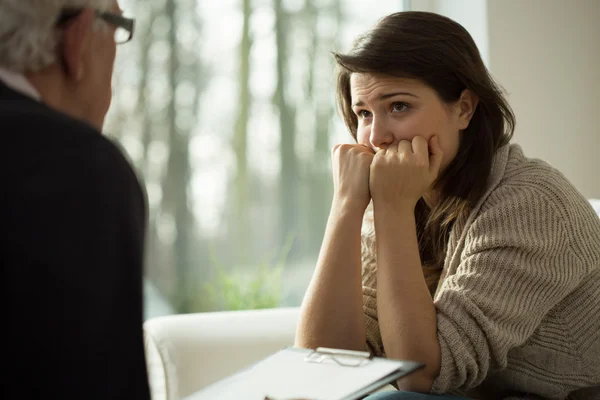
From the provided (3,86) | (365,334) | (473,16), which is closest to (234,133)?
(473,16)

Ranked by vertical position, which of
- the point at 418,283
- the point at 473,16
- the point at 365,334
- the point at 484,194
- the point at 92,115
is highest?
the point at 473,16

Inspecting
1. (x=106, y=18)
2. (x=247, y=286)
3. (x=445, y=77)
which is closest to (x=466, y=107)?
(x=445, y=77)

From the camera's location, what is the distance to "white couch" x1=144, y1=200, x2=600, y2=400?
1646 millimetres

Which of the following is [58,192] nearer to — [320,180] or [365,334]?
[365,334]

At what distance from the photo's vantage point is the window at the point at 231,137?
2520mm

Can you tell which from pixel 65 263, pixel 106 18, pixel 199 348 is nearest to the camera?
pixel 65 263

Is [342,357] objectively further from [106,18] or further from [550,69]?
[550,69]

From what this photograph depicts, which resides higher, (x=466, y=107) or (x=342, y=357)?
(x=466, y=107)

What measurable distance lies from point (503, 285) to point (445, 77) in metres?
0.46

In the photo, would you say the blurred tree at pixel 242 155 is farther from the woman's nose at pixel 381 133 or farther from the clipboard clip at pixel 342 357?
the clipboard clip at pixel 342 357

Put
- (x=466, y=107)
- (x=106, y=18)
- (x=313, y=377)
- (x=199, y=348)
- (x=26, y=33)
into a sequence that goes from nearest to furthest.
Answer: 1. (x=26, y=33)
2. (x=106, y=18)
3. (x=313, y=377)
4. (x=466, y=107)
5. (x=199, y=348)

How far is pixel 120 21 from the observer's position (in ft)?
3.03

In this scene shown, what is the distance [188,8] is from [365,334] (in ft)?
5.02

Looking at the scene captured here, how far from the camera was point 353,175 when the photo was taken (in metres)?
1.54
